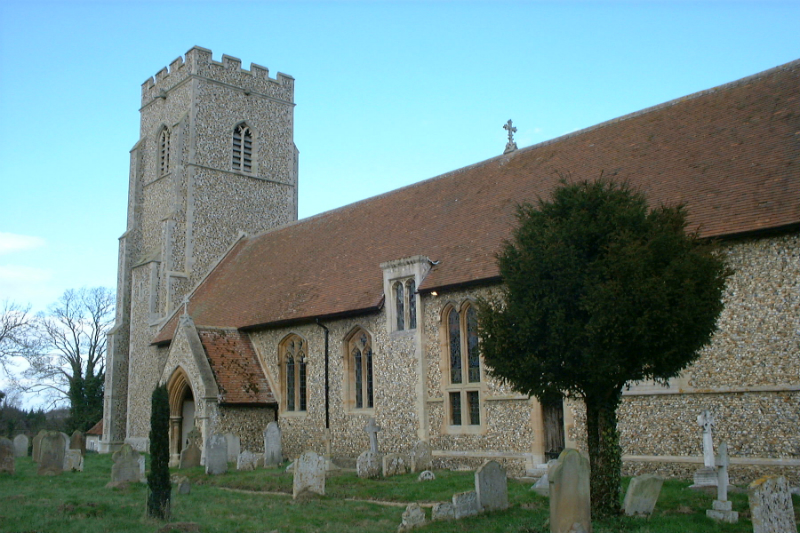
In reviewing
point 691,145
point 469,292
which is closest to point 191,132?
point 469,292

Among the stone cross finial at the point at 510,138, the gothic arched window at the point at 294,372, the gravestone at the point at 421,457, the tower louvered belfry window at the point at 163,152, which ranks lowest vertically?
the gravestone at the point at 421,457

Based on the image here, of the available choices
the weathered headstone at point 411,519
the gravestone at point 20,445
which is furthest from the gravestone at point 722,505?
the gravestone at point 20,445

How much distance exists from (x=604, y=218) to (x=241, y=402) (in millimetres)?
13810

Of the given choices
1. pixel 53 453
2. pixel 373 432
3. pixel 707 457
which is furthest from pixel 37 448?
pixel 707 457

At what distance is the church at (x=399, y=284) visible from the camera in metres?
13.0

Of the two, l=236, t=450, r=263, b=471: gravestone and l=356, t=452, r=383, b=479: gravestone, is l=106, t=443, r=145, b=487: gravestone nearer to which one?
l=236, t=450, r=263, b=471: gravestone

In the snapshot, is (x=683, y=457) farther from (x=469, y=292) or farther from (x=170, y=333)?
(x=170, y=333)

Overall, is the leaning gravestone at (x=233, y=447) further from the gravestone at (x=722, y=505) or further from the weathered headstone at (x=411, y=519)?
the gravestone at (x=722, y=505)

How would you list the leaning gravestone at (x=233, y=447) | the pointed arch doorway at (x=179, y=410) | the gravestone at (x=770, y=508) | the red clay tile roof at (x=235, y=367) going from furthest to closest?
1. the pointed arch doorway at (x=179, y=410)
2. the red clay tile roof at (x=235, y=367)
3. the leaning gravestone at (x=233, y=447)
4. the gravestone at (x=770, y=508)

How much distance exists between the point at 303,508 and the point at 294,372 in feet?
32.8

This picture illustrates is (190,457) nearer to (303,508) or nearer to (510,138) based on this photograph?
(303,508)

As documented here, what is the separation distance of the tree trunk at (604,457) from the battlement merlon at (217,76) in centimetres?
2397

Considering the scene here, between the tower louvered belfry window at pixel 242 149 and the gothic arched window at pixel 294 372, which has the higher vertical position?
the tower louvered belfry window at pixel 242 149

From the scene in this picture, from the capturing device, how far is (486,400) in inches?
645
